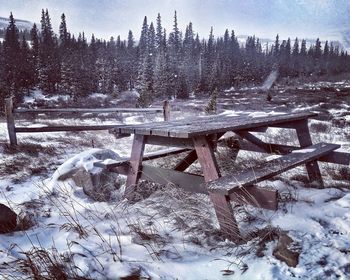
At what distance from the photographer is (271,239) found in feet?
7.59

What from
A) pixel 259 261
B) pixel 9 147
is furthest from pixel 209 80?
pixel 259 261

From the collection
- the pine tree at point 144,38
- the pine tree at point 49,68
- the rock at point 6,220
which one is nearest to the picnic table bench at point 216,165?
the rock at point 6,220

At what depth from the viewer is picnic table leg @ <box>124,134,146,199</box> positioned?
3275mm

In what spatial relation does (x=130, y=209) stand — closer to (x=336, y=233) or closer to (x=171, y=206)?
(x=171, y=206)

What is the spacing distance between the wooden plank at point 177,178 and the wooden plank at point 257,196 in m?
0.55

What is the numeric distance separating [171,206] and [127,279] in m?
1.20

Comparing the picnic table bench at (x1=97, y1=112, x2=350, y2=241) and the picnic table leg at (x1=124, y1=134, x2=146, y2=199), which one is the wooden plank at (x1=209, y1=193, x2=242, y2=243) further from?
the picnic table leg at (x1=124, y1=134, x2=146, y2=199)

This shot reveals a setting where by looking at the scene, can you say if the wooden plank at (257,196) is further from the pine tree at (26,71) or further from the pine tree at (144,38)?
the pine tree at (144,38)

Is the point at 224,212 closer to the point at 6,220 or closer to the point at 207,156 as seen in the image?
the point at 207,156

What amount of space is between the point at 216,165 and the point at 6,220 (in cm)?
187

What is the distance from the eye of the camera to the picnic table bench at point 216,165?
7.65 ft

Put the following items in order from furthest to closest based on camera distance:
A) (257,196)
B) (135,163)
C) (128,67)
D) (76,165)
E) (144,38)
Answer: (144,38), (128,67), (76,165), (135,163), (257,196)

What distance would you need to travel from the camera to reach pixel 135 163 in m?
3.35

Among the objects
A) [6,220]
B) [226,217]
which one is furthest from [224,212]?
[6,220]
